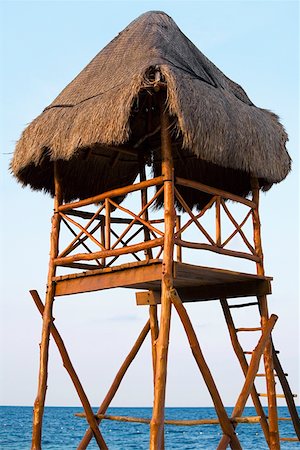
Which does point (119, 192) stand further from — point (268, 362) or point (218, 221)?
point (268, 362)

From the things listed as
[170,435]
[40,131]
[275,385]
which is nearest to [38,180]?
[40,131]

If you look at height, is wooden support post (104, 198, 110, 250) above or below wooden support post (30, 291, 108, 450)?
above

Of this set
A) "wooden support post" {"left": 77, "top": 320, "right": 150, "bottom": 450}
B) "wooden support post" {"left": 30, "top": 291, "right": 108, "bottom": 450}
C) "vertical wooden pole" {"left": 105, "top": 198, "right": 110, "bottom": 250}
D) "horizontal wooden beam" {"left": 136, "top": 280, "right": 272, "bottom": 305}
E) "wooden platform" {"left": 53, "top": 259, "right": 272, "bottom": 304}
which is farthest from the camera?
"wooden support post" {"left": 77, "top": 320, "right": 150, "bottom": 450}

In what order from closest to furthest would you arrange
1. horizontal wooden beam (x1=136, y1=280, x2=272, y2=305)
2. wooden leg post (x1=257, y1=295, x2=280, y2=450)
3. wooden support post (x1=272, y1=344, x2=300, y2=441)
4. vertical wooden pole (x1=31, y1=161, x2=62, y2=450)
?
wooden leg post (x1=257, y1=295, x2=280, y2=450) → horizontal wooden beam (x1=136, y1=280, x2=272, y2=305) → vertical wooden pole (x1=31, y1=161, x2=62, y2=450) → wooden support post (x1=272, y1=344, x2=300, y2=441)

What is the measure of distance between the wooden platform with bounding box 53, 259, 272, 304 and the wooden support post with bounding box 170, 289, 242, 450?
0.34 m

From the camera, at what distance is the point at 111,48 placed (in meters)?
9.96

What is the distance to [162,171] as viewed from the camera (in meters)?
7.98

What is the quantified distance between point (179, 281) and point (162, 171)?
185 centimetres

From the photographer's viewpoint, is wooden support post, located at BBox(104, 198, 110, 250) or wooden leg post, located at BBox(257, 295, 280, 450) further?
wooden leg post, located at BBox(257, 295, 280, 450)

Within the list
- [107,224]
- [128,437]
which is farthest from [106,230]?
[128,437]

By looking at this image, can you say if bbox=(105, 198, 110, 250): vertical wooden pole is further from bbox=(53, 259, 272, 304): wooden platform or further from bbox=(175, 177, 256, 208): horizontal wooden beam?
bbox=(175, 177, 256, 208): horizontal wooden beam

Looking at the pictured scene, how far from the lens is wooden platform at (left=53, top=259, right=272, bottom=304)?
809 cm

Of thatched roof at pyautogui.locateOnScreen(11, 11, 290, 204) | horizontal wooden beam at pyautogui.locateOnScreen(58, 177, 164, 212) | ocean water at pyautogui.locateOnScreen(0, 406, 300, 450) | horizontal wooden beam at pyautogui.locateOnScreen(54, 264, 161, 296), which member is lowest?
ocean water at pyautogui.locateOnScreen(0, 406, 300, 450)

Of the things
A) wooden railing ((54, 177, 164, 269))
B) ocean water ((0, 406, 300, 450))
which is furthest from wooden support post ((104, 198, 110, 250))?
ocean water ((0, 406, 300, 450))
